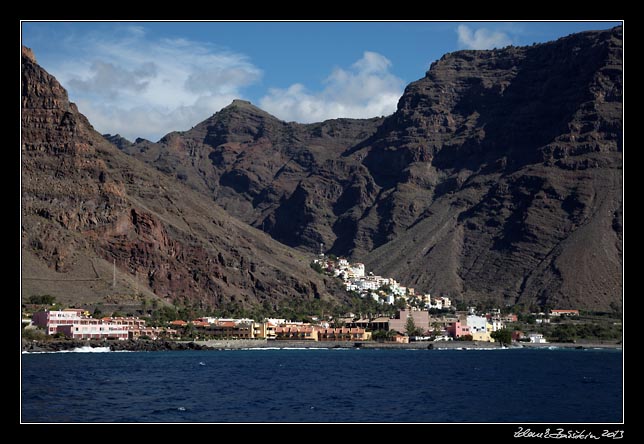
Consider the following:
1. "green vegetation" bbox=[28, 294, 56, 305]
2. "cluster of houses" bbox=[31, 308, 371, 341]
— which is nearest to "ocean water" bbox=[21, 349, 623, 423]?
"cluster of houses" bbox=[31, 308, 371, 341]

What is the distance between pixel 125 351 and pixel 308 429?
399ft

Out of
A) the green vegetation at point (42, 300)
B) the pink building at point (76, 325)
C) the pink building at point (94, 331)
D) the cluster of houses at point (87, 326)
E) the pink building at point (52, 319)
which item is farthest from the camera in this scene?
the green vegetation at point (42, 300)

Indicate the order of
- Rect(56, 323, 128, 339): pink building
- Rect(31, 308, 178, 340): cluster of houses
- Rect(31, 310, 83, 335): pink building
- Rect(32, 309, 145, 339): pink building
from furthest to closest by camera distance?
1. Rect(31, 310, 83, 335): pink building
2. Rect(31, 308, 178, 340): cluster of houses
3. Rect(32, 309, 145, 339): pink building
4. Rect(56, 323, 128, 339): pink building

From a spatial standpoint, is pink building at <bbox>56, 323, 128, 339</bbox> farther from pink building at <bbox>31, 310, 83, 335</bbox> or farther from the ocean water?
the ocean water

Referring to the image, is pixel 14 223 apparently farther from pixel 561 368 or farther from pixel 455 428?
pixel 561 368

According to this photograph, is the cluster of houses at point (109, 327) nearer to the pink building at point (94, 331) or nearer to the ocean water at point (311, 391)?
the pink building at point (94, 331)

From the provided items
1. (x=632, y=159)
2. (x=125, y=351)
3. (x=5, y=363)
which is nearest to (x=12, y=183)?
(x=5, y=363)

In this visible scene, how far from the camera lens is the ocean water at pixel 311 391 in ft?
234

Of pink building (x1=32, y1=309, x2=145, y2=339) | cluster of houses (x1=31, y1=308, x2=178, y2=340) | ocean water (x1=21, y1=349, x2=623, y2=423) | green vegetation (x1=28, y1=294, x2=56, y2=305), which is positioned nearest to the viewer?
ocean water (x1=21, y1=349, x2=623, y2=423)

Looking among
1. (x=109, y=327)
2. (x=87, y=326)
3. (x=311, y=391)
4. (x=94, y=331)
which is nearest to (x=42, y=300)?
(x=109, y=327)

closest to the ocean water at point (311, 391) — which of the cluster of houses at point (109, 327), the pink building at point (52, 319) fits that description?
the cluster of houses at point (109, 327)

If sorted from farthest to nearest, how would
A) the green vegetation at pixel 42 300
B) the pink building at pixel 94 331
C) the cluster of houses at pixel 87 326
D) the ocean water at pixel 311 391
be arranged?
the green vegetation at pixel 42 300 < the cluster of houses at pixel 87 326 < the pink building at pixel 94 331 < the ocean water at pixel 311 391

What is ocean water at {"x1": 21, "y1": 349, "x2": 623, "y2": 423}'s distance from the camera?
71375 mm

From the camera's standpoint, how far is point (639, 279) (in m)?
46.2
